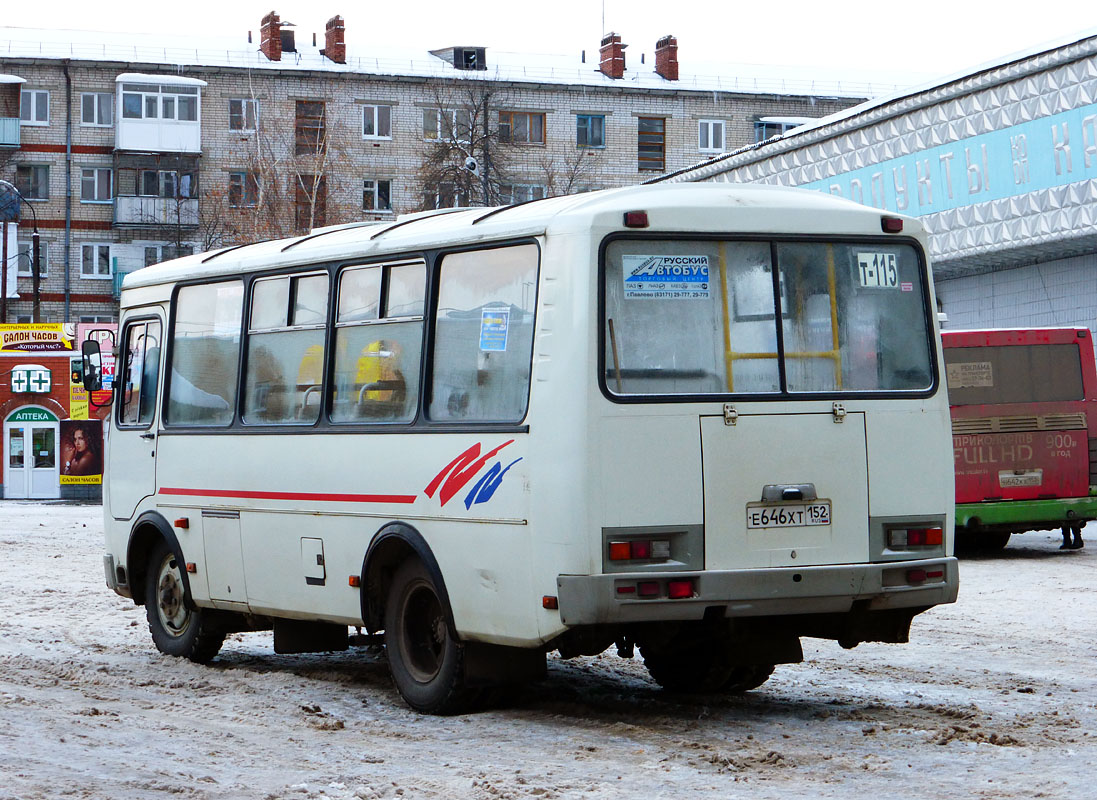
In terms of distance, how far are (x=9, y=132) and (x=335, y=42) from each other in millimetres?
12348

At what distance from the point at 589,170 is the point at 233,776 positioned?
206 feet

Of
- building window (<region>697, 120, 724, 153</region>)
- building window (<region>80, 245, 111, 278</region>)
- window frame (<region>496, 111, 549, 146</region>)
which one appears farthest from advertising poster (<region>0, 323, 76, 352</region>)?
building window (<region>697, 120, 724, 153</region>)

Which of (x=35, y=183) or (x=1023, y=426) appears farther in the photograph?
(x=35, y=183)

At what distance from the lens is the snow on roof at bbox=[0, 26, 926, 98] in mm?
66750

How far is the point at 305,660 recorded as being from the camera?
1239 centimetres

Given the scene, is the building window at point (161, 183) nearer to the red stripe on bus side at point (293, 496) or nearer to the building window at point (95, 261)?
the building window at point (95, 261)

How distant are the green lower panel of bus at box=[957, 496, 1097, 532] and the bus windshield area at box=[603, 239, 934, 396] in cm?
1216

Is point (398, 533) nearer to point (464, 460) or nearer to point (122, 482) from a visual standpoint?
point (464, 460)

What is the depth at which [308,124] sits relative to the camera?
2633 inches

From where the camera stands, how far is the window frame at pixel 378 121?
67562 mm

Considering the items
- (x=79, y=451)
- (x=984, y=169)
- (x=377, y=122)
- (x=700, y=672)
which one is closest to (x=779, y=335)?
(x=700, y=672)

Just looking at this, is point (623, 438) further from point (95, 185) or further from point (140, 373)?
point (95, 185)

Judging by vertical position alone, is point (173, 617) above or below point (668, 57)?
below

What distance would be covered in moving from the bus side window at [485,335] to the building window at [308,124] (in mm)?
57967
